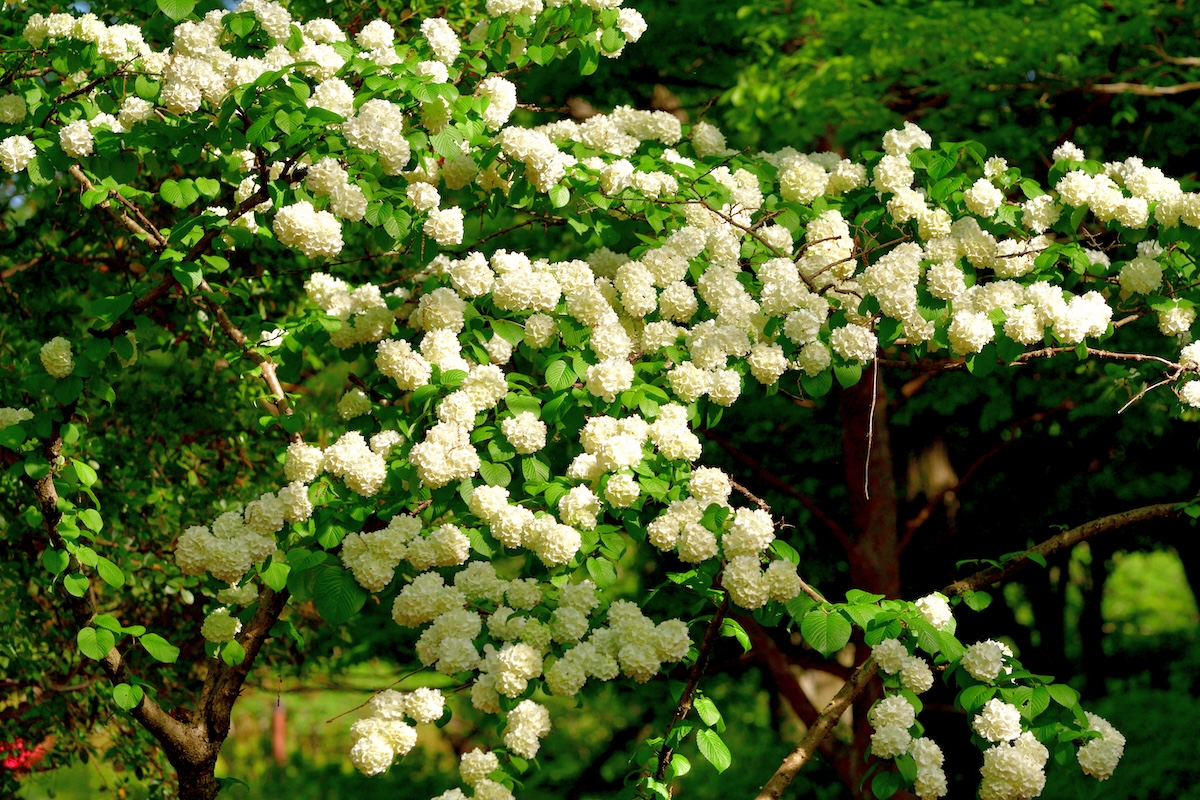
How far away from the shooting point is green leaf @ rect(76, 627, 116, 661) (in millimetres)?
3246

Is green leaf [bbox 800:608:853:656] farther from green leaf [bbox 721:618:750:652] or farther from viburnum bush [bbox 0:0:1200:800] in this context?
green leaf [bbox 721:618:750:652]

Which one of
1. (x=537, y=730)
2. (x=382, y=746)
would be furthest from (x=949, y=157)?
(x=382, y=746)

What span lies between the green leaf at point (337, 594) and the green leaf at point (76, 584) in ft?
2.48

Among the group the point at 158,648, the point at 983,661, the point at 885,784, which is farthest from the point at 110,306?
the point at 983,661

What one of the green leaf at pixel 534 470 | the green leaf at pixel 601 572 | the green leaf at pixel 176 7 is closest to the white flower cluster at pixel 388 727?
the green leaf at pixel 601 572

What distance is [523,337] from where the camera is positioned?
3654mm

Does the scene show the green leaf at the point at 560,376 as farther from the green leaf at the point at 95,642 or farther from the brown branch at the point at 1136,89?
the brown branch at the point at 1136,89

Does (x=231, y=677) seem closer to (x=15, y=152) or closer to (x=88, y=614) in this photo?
(x=88, y=614)

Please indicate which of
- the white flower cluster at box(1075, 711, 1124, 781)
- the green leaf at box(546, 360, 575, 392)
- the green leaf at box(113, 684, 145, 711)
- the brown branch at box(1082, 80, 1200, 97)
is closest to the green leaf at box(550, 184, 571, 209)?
the green leaf at box(546, 360, 575, 392)

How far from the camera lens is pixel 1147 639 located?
37.4 ft

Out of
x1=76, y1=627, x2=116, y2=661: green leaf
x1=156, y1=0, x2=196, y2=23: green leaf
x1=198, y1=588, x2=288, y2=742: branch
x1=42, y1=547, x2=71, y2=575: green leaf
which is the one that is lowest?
x1=198, y1=588, x2=288, y2=742: branch

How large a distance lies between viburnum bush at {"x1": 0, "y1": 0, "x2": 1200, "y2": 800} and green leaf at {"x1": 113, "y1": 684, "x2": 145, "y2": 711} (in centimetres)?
2

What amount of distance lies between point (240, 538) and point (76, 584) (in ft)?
1.64

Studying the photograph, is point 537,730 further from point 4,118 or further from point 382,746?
point 4,118
